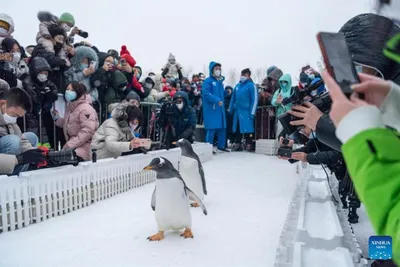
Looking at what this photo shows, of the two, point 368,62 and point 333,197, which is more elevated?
point 368,62

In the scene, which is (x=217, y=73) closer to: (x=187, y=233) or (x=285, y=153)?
(x=285, y=153)

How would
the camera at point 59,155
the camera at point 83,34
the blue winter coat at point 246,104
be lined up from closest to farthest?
the camera at point 59,155 < the camera at point 83,34 < the blue winter coat at point 246,104

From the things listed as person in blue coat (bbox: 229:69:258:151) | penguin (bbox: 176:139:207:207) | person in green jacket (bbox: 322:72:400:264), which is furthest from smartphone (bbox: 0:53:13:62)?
person in blue coat (bbox: 229:69:258:151)

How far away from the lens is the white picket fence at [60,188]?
2.50 m

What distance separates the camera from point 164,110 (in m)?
6.25

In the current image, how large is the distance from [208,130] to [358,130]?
6.89 m

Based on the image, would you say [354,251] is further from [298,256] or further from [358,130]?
[358,130]

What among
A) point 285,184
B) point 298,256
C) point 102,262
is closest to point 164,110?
point 285,184

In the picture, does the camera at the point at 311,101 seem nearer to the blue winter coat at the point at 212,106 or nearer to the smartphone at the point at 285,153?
the smartphone at the point at 285,153

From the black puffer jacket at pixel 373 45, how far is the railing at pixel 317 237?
3.09ft

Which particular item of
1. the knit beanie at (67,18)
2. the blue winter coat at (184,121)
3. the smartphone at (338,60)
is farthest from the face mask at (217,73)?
the smartphone at (338,60)

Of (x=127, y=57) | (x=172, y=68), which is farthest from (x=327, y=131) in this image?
(x=172, y=68)

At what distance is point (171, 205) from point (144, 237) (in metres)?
0.31

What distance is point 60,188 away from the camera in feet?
9.59
